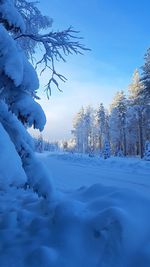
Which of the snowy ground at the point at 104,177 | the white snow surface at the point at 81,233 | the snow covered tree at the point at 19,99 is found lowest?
the white snow surface at the point at 81,233

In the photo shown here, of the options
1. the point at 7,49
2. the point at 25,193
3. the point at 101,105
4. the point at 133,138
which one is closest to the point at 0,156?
the point at 7,49

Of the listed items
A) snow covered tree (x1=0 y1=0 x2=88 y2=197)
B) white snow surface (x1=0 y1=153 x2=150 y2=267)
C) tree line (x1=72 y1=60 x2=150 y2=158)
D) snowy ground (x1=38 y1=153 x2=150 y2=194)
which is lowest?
white snow surface (x1=0 y1=153 x2=150 y2=267)

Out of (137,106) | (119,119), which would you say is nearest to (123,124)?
(119,119)

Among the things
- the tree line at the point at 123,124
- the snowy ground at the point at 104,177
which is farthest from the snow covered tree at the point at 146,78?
A: the snowy ground at the point at 104,177

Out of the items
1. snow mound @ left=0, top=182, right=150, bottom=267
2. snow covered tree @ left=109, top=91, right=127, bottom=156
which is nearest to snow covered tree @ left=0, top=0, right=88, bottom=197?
snow mound @ left=0, top=182, right=150, bottom=267

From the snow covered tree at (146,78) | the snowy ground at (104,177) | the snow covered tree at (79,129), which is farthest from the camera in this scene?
the snow covered tree at (79,129)

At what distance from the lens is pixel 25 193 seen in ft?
25.3

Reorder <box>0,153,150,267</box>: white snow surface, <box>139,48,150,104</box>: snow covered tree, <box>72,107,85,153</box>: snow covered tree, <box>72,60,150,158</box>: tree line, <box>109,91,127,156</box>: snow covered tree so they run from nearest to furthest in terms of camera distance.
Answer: <box>0,153,150,267</box>: white snow surface → <box>139,48,150,104</box>: snow covered tree → <box>72,60,150,158</box>: tree line → <box>109,91,127,156</box>: snow covered tree → <box>72,107,85,153</box>: snow covered tree

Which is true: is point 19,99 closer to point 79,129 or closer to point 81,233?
point 81,233

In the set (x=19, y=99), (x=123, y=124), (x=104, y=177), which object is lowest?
(x=104, y=177)

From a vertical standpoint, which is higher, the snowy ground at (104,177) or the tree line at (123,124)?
the tree line at (123,124)

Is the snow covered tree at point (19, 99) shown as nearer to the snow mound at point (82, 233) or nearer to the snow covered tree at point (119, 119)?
the snow mound at point (82, 233)

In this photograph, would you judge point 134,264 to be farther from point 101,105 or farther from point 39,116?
point 101,105

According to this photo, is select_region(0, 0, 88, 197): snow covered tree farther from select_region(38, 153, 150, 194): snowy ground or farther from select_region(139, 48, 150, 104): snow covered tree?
select_region(139, 48, 150, 104): snow covered tree
